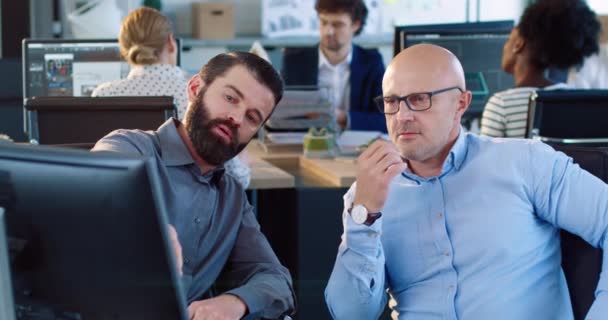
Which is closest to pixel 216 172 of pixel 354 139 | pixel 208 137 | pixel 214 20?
pixel 208 137

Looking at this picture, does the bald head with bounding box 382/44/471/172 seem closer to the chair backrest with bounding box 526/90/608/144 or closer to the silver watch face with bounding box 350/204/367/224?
the silver watch face with bounding box 350/204/367/224

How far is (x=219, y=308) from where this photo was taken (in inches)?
74.1

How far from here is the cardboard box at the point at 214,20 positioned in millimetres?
6933

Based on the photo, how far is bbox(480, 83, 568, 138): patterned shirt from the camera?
3.51 m

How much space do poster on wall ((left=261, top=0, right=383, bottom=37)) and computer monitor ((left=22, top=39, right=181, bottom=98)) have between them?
3134 millimetres

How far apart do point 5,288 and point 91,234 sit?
175 mm

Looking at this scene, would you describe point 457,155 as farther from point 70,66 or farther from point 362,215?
point 70,66

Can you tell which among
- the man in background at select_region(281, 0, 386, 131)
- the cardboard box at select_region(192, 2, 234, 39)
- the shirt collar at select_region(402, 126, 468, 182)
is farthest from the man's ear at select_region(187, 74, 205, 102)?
the cardboard box at select_region(192, 2, 234, 39)

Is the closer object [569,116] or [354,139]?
[569,116]

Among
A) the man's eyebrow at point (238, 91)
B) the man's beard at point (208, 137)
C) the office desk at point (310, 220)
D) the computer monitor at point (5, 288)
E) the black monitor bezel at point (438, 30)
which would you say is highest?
the black monitor bezel at point (438, 30)

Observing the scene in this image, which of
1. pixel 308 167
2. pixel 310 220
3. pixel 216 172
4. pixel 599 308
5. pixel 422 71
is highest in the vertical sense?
pixel 422 71

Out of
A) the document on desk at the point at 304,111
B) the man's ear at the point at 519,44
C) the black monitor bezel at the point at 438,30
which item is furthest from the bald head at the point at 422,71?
the document on desk at the point at 304,111

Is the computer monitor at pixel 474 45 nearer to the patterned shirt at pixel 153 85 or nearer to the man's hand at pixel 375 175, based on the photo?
the patterned shirt at pixel 153 85

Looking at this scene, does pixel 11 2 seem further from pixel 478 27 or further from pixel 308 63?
pixel 478 27
